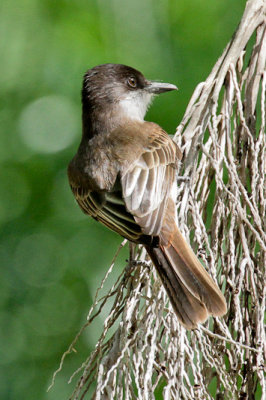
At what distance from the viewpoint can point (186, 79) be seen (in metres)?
5.09

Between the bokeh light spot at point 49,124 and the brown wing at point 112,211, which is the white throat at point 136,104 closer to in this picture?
the brown wing at point 112,211

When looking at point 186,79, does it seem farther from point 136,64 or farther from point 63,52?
point 63,52

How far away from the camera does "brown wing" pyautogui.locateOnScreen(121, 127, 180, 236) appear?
3186mm

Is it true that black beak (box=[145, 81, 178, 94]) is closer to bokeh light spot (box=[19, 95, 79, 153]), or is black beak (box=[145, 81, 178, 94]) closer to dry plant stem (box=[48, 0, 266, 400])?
dry plant stem (box=[48, 0, 266, 400])

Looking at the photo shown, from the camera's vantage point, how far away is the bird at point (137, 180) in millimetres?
2965

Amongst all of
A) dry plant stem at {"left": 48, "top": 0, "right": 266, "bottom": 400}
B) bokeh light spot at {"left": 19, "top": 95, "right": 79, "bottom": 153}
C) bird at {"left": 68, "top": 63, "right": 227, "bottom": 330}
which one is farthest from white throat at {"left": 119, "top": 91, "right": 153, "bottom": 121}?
bokeh light spot at {"left": 19, "top": 95, "right": 79, "bottom": 153}

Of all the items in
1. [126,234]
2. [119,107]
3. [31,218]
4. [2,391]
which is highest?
[119,107]

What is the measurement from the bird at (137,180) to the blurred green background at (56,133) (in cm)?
59

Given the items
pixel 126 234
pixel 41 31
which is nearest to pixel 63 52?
pixel 41 31

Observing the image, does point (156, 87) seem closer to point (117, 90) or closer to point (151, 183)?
point (117, 90)

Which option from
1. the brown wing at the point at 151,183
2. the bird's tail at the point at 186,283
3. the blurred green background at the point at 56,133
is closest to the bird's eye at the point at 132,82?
the blurred green background at the point at 56,133

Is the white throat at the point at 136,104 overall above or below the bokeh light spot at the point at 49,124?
above

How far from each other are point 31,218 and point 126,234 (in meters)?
2.23

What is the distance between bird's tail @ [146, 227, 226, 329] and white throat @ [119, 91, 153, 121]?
3.98 feet
